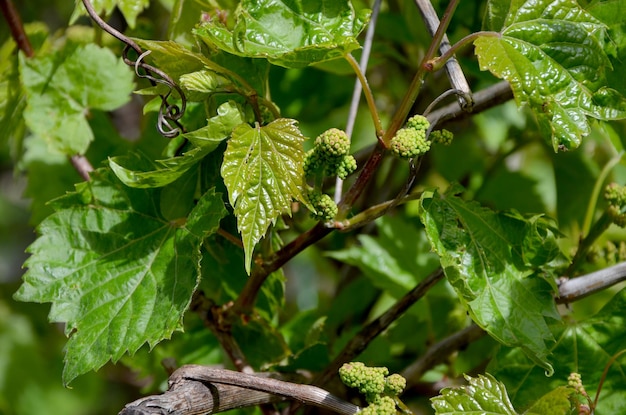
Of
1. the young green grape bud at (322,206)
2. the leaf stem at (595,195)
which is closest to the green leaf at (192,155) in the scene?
the young green grape bud at (322,206)

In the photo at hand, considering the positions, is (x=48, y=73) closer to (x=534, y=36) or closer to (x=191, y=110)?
(x=191, y=110)

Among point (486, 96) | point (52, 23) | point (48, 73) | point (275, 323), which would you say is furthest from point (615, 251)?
point (52, 23)

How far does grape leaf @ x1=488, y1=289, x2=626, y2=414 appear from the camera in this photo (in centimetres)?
106

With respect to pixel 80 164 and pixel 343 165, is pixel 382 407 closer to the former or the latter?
pixel 343 165

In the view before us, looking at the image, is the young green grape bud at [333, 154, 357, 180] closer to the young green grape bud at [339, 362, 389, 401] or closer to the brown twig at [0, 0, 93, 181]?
the young green grape bud at [339, 362, 389, 401]

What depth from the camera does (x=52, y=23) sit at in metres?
3.36

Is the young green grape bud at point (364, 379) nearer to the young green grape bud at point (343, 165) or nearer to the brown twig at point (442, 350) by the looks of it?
the young green grape bud at point (343, 165)

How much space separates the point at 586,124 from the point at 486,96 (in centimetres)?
34

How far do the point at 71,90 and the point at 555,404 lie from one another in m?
1.03

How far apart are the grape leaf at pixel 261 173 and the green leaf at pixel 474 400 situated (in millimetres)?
297

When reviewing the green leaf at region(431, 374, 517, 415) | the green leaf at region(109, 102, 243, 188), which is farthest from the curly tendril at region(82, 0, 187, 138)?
the green leaf at region(431, 374, 517, 415)

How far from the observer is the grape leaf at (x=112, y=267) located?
0.99 metres

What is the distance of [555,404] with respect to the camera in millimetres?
885

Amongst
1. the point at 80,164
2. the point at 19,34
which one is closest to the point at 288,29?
the point at 80,164
